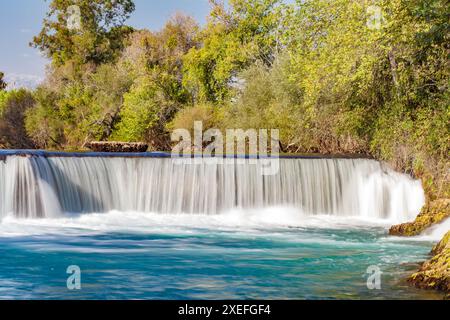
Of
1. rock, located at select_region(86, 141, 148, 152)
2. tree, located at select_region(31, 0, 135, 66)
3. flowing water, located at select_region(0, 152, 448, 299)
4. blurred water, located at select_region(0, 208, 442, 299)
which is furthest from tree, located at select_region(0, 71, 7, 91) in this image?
blurred water, located at select_region(0, 208, 442, 299)

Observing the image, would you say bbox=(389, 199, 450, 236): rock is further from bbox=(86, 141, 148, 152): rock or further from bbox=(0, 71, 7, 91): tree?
bbox=(0, 71, 7, 91): tree

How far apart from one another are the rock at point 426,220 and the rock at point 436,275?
545 cm

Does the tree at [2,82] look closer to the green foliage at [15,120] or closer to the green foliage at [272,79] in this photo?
the green foliage at [272,79]

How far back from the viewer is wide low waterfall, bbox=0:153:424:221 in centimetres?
2128

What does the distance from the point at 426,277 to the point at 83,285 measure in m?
5.12

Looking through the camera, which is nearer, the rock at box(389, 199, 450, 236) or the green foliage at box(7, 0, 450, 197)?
the rock at box(389, 199, 450, 236)

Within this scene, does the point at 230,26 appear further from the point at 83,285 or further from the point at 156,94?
the point at 83,285

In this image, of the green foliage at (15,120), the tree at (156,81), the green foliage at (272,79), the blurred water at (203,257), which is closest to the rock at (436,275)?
the blurred water at (203,257)

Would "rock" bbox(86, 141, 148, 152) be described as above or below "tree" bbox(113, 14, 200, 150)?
below

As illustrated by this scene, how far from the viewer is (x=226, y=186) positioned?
862 inches

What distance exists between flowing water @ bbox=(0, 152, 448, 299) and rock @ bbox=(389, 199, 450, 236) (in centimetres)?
37

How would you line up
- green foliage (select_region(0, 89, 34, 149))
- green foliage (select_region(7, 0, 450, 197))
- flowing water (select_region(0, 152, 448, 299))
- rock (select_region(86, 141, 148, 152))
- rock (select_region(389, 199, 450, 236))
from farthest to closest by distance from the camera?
green foliage (select_region(0, 89, 34, 149)) < rock (select_region(86, 141, 148, 152)) < green foliage (select_region(7, 0, 450, 197)) < rock (select_region(389, 199, 450, 236)) < flowing water (select_region(0, 152, 448, 299))

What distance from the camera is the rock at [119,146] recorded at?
125ft

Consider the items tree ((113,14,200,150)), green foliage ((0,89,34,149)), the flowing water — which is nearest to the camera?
the flowing water
